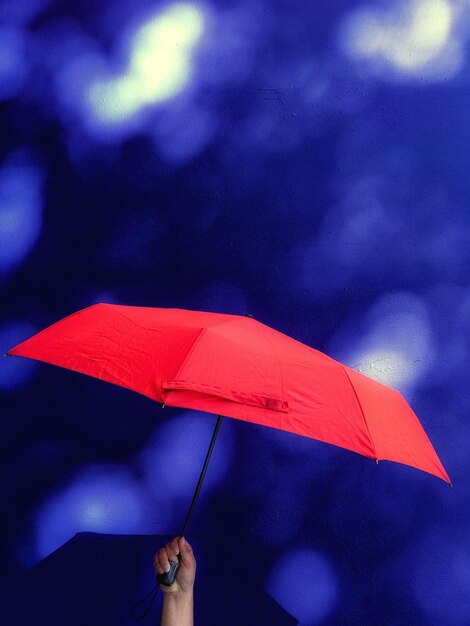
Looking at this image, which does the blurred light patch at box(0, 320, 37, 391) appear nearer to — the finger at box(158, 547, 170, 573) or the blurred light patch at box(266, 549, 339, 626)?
the finger at box(158, 547, 170, 573)

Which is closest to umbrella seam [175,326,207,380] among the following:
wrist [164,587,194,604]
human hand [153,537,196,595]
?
human hand [153,537,196,595]

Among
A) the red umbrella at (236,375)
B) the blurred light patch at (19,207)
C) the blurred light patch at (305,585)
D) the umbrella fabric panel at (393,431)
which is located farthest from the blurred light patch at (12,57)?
the blurred light patch at (305,585)

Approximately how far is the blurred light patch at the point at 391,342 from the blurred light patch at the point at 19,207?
1241mm

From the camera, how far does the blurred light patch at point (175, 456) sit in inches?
88.0

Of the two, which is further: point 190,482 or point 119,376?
point 190,482

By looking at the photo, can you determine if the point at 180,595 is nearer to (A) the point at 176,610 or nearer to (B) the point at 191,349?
(A) the point at 176,610

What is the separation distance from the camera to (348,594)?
7.25ft

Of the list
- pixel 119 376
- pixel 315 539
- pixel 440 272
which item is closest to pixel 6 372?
pixel 119 376

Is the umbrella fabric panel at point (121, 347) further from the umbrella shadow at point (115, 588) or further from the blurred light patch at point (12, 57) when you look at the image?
the blurred light patch at point (12, 57)

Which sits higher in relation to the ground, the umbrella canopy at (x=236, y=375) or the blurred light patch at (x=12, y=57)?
the blurred light patch at (x=12, y=57)

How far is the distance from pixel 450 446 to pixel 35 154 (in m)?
1.92

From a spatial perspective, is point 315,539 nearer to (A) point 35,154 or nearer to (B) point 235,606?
(B) point 235,606

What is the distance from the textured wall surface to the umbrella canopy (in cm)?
65

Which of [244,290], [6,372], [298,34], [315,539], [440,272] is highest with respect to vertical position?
[298,34]
